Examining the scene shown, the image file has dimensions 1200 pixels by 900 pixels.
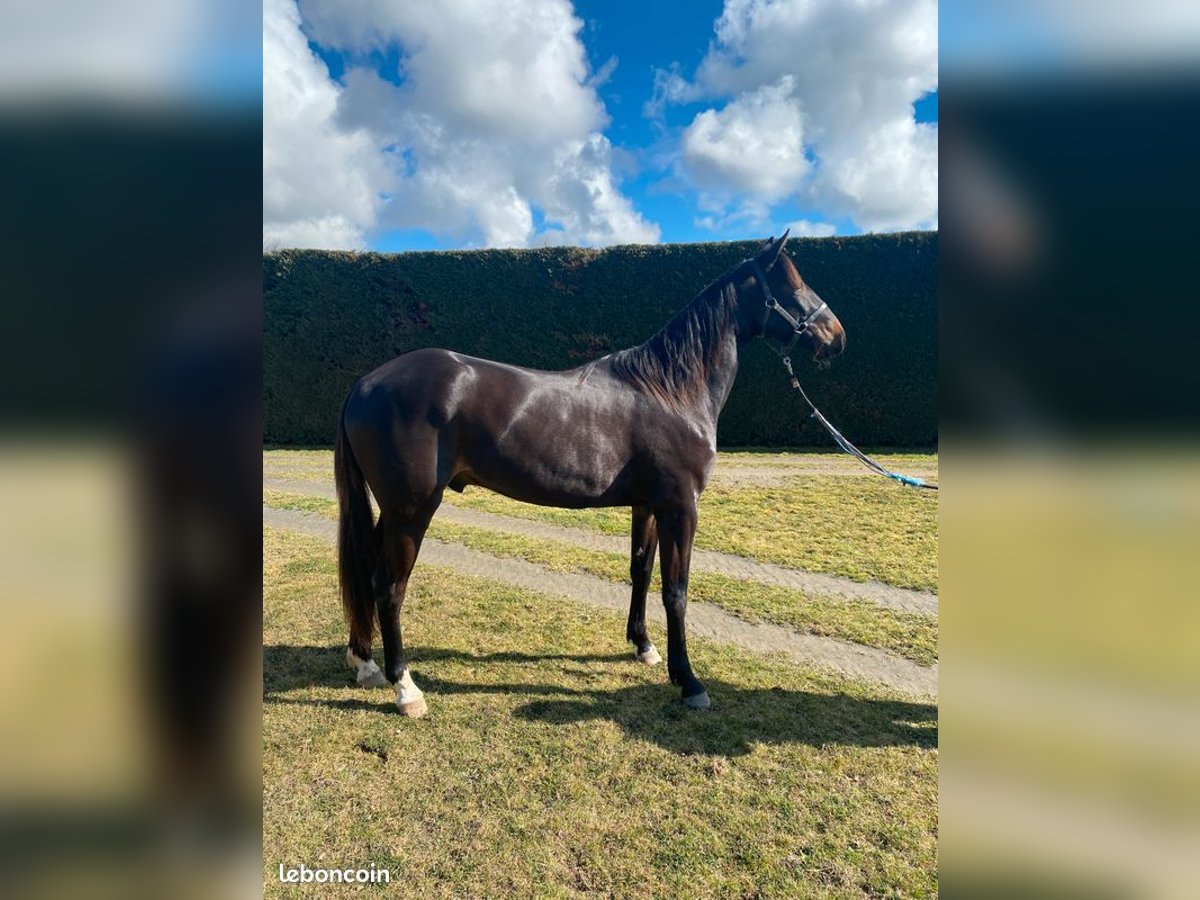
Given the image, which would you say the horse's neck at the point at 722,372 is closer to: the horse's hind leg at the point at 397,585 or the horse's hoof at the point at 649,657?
the horse's hoof at the point at 649,657

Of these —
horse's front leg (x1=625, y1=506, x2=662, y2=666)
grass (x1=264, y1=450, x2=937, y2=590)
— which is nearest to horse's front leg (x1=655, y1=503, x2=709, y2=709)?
horse's front leg (x1=625, y1=506, x2=662, y2=666)

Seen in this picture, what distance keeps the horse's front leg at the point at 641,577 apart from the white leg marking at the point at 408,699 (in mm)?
1444

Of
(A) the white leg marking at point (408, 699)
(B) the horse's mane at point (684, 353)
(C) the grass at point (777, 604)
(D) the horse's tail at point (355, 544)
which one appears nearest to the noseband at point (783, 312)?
(B) the horse's mane at point (684, 353)

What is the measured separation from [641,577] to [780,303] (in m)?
2.00

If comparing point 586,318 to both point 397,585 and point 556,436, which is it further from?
point 397,585

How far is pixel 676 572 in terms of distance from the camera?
3604mm

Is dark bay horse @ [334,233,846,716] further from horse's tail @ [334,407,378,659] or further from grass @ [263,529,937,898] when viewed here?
grass @ [263,529,937,898]

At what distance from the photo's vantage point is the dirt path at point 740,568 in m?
5.33

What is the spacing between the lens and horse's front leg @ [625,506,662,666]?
4102 millimetres

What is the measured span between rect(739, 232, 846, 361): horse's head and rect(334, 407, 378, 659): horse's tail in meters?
2.54
